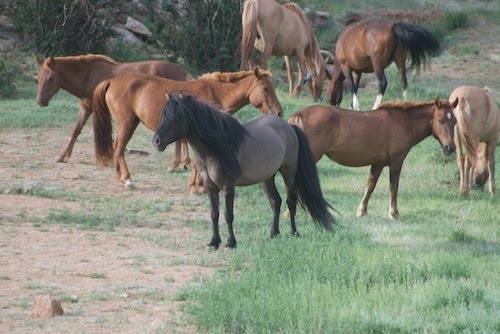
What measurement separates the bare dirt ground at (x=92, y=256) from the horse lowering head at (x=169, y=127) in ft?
3.33

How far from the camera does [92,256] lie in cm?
961

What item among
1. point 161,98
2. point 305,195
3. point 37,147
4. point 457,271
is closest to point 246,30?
point 37,147

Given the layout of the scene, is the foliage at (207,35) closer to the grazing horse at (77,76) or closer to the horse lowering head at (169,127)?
the grazing horse at (77,76)

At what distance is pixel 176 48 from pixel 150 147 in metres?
7.39

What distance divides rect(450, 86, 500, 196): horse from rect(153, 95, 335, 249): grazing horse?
3.73m

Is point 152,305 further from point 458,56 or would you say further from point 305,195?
point 458,56

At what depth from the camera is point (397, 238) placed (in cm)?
1034

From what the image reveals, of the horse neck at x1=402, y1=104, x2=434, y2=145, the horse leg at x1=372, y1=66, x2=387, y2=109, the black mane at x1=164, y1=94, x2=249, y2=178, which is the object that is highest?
the black mane at x1=164, y1=94, x2=249, y2=178

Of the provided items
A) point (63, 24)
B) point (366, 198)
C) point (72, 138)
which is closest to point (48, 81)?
point (72, 138)

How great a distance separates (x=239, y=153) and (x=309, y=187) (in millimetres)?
996

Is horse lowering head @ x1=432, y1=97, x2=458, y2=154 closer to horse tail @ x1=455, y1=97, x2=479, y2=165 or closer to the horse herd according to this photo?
the horse herd

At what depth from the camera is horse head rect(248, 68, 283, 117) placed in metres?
13.7

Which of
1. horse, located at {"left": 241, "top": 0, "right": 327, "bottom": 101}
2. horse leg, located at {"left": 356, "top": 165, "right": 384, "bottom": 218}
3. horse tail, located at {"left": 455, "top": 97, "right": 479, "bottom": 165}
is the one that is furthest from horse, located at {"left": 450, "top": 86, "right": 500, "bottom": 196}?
horse, located at {"left": 241, "top": 0, "right": 327, "bottom": 101}

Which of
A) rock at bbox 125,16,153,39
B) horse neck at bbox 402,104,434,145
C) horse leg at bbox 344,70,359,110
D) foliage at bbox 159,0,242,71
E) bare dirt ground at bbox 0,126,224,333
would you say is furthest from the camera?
rock at bbox 125,16,153,39
